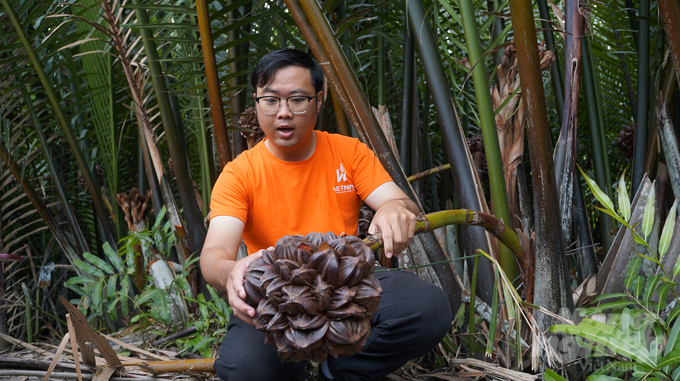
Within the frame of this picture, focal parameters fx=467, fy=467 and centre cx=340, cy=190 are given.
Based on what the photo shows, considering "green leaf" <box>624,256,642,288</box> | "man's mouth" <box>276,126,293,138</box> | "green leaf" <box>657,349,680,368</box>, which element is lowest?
"green leaf" <box>657,349,680,368</box>

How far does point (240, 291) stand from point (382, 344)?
1.38 ft

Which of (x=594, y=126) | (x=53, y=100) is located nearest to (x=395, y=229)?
(x=594, y=126)

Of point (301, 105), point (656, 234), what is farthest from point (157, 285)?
point (656, 234)

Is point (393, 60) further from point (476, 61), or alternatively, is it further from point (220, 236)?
point (220, 236)

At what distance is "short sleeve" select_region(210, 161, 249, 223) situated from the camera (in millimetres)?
1076

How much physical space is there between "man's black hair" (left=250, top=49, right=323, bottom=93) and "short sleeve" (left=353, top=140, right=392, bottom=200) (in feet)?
0.67

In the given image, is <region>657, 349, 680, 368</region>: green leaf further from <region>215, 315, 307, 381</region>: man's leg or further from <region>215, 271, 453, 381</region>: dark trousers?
<region>215, 315, 307, 381</region>: man's leg

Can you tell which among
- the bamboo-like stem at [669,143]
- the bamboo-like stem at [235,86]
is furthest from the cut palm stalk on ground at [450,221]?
the bamboo-like stem at [235,86]

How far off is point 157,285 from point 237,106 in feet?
2.33

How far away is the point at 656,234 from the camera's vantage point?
1126 millimetres

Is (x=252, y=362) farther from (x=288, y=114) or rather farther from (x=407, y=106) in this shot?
(x=407, y=106)

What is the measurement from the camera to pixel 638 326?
875mm

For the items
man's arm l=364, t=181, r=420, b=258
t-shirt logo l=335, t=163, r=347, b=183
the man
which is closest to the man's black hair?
the man

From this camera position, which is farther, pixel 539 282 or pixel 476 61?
pixel 476 61
